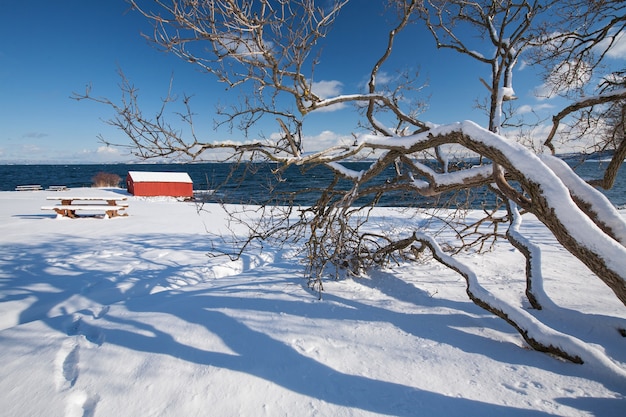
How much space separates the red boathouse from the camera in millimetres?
24906

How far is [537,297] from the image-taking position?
3.35 meters

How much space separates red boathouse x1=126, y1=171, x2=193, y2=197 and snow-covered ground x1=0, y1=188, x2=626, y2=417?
22.0 meters

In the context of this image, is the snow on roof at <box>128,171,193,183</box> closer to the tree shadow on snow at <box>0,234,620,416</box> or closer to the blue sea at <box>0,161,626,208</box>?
the blue sea at <box>0,161,626,208</box>

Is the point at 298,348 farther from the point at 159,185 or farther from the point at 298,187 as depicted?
the point at 298,187

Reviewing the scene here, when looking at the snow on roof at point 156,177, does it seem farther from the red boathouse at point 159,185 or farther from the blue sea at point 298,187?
the blue sea at point 298,187

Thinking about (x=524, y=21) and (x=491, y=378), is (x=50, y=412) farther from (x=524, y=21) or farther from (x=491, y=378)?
(x=524, y=21)

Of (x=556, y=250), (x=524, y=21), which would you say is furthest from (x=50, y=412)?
(x=556, y=250)

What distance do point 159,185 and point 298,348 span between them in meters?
26.6

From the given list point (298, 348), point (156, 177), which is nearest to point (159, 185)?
point (156, 177)

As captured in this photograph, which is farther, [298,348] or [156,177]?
[156,177]

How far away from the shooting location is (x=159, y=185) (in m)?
25.4

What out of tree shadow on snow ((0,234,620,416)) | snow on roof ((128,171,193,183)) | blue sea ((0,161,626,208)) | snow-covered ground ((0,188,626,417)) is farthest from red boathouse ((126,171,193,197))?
snow-covered ground ((0,188,626,417))

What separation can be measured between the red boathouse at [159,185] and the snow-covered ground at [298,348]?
22.0 m

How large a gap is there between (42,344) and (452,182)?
14.0ft
